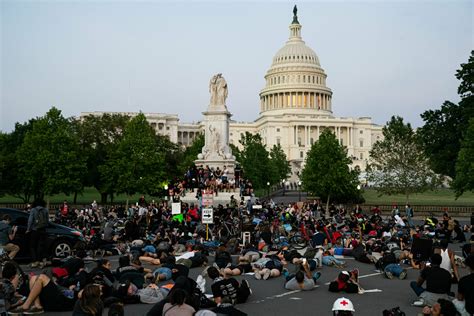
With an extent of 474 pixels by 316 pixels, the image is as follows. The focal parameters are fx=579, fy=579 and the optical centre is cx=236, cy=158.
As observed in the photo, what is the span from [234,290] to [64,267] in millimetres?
4603

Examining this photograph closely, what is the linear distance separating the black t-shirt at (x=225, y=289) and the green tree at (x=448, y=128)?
46861 mm

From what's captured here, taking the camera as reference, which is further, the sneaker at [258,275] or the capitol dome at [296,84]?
the capitol dome at [296,84]

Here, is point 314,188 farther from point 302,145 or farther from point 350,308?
point 302,145

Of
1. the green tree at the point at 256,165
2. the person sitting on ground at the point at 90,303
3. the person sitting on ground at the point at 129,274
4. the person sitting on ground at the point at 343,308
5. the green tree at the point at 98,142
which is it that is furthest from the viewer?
the green tree at the point at 256,165

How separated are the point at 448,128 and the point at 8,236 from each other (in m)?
47.6

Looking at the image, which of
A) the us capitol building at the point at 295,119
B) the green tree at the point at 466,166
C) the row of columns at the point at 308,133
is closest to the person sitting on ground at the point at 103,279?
the green tree at the point at 466,166

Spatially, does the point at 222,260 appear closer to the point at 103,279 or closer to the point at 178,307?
the point at 103,279

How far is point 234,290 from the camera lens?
12.4m

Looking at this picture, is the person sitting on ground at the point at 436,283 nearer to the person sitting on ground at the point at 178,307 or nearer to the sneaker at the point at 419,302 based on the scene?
the sneaker at the point at 419,302

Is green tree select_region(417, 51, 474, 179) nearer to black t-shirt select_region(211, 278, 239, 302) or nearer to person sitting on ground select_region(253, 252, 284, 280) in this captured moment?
person sitting on ground select_region(253, 252, 284, 280)

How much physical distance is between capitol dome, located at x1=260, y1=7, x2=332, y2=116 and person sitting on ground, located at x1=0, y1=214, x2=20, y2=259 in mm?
140383

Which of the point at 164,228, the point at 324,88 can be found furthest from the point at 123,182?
the point at 324,88

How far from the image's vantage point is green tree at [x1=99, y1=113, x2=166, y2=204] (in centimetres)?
5537

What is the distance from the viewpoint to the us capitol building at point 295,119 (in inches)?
5876
